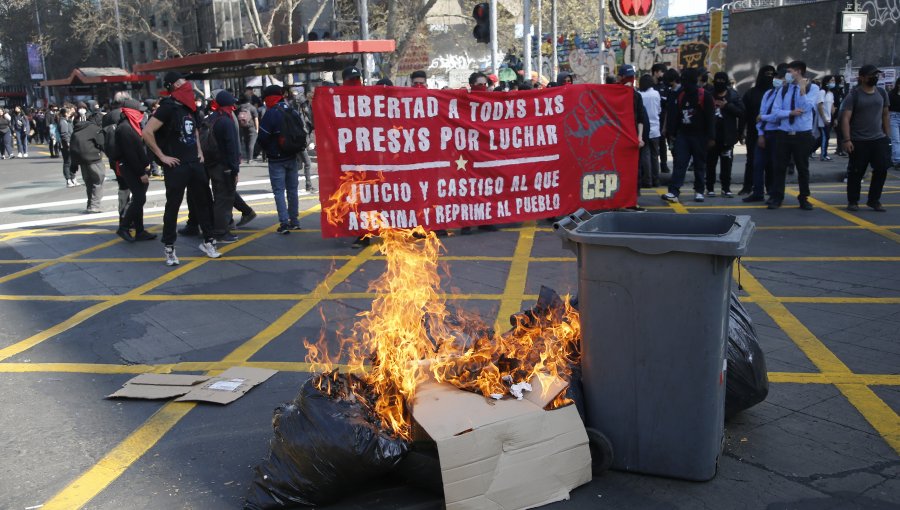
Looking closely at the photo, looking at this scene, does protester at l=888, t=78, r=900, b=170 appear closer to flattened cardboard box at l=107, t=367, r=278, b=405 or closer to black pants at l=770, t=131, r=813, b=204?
black pants at l=770, t=131, r=813, b=204

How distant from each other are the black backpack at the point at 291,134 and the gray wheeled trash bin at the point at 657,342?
6301mm

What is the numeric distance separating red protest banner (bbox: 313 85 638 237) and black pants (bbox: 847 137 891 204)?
291 cm

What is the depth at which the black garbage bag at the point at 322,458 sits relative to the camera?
10.8ft

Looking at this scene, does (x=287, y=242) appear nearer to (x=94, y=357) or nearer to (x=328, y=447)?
(x=94, y=357)

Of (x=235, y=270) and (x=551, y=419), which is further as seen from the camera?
(x=235, y=270)

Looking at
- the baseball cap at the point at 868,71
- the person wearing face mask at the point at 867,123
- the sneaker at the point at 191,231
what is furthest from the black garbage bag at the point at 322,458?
the baseball cap at the point at 868,71

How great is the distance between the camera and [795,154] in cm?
984

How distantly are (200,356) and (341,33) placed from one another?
36516mm

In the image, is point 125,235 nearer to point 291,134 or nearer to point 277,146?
point 277,146

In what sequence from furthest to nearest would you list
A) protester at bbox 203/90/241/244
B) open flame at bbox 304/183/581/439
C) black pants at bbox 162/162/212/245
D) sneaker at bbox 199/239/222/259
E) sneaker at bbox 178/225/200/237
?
sneaker at bbox 178/225/200/237 → protester at bbox 203/90/241/244 → sneaker at bbox 199/239/222/259 → black pants at bbox 162/162/212/245 → open flame at bbox 304/183/581/439

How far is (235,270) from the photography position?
8.11 meters

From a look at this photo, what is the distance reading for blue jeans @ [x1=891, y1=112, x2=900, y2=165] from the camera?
14.1 m

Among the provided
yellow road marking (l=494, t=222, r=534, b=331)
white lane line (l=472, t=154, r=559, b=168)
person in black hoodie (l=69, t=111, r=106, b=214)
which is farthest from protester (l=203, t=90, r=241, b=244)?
person in black hoodie (l=69, t=111, r=106, b=214)

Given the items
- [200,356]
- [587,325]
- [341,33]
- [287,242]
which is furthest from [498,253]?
[341,33]
